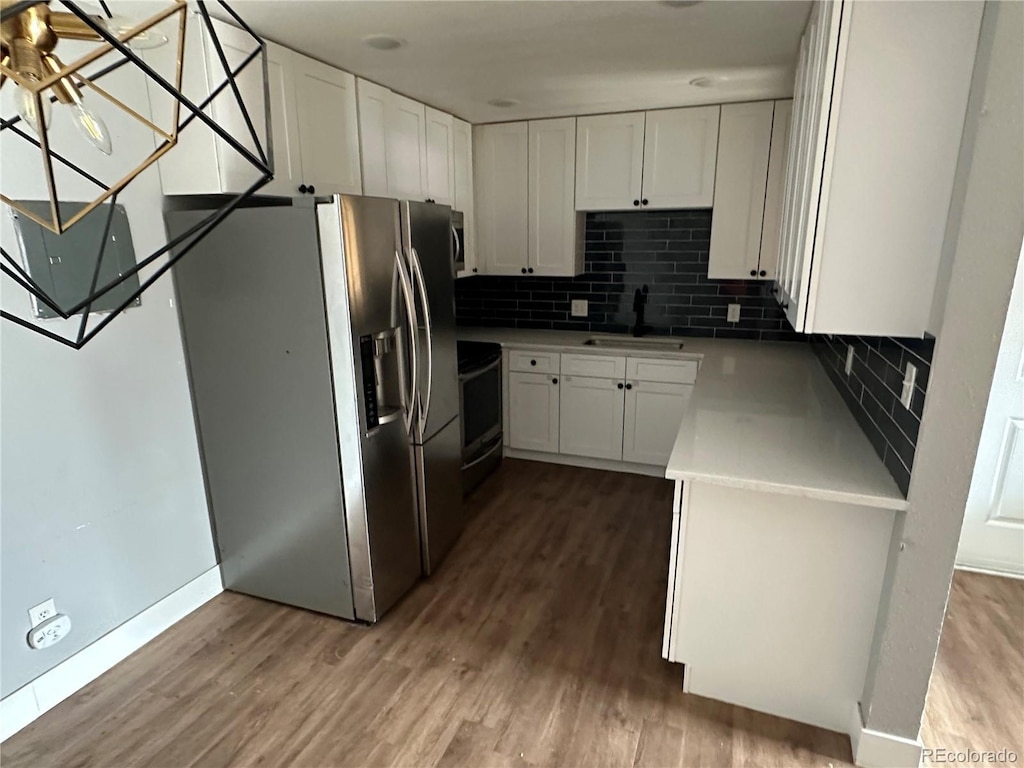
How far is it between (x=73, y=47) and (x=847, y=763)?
332 cm

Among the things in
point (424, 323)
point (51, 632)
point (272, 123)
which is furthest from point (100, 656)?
point (272, 123)

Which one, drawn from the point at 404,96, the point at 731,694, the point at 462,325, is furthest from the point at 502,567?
the point at 404,96

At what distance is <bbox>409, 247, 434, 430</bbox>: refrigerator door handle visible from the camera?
2348 mm

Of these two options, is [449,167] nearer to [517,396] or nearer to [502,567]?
[517,396]

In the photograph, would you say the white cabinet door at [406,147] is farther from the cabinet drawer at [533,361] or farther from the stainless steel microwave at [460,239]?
the cabinet drawer at [533,361]

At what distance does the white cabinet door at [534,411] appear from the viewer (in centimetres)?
389

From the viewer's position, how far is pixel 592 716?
1.98 m

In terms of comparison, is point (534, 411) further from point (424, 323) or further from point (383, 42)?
point (383, 42)

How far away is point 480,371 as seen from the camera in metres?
3.45

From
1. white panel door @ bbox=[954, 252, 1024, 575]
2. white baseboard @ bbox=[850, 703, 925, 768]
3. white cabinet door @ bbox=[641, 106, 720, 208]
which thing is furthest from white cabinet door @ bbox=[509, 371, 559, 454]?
white baseboard @ bbox=[850, 703, 925, 768]

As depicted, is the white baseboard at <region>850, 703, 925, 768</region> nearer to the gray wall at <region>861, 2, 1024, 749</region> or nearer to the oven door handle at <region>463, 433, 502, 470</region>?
the gray wall at <region>861, 2, 1024, 749</region>

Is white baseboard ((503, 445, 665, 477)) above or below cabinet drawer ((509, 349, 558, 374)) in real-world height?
below

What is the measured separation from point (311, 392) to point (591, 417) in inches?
79.6

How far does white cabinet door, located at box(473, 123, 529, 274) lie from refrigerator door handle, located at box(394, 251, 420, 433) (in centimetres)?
181
